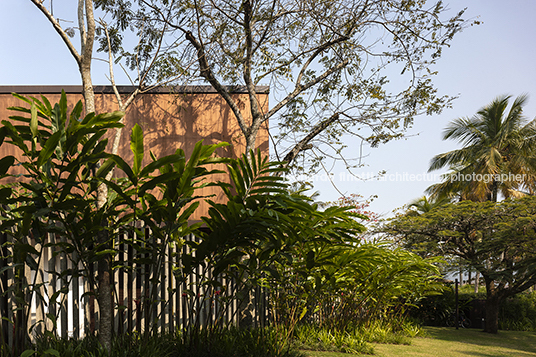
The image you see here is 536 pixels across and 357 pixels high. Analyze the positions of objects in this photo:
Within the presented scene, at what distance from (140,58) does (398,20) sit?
16.6ft

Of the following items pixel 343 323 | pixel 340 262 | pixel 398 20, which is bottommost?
pixel 343 323

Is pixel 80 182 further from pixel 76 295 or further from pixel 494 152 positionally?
pixel 494 152

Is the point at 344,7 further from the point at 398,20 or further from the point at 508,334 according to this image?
the point at 508,334

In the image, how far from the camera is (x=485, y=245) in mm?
9828

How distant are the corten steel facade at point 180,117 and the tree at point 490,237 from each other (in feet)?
19.4

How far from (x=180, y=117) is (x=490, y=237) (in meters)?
8.55

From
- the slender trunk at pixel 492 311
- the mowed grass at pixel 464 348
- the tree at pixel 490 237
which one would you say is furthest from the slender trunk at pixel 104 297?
the slender trunk at pixel 492 311

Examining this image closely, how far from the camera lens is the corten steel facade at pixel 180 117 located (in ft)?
24.1

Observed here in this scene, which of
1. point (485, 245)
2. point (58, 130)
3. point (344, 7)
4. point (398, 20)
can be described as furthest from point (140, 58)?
point (485, 245)

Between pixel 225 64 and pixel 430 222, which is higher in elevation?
pixel 225 64

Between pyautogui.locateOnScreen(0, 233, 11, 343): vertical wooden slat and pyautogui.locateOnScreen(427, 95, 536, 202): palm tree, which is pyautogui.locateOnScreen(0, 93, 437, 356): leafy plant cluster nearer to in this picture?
pyautogui.locateOnScreen(0, 233, 11, 343): vertical wooden slat

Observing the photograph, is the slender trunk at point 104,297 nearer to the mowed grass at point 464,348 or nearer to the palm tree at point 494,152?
the mowed grass at point 464,348

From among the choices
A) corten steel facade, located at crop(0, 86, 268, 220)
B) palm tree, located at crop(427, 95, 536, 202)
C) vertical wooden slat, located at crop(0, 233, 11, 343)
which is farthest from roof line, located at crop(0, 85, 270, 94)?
palm tree, located at crop(427, 95, 536, 202)

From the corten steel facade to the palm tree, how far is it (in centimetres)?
1209
